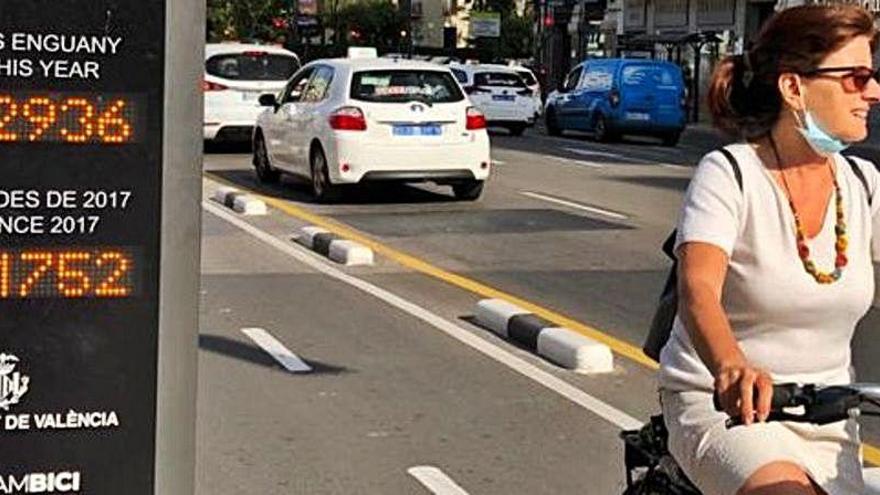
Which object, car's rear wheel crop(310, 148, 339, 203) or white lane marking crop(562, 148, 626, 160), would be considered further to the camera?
white lane marking crop(562, 148, 626, 160)

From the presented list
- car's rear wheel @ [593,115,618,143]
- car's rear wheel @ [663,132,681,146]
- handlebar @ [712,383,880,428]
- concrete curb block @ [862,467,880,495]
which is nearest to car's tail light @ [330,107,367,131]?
concrete curb block @ [862,467,880,495]

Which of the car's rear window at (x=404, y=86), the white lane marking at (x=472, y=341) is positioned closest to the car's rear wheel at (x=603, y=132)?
the car's rear window at (x=404, y=86)

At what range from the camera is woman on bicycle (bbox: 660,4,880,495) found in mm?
3105

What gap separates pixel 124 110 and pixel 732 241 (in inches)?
55.7

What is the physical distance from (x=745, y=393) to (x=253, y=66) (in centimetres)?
2170

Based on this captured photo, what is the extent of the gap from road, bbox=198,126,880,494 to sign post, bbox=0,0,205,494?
2396mm

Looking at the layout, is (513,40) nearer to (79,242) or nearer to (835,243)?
(79,242)

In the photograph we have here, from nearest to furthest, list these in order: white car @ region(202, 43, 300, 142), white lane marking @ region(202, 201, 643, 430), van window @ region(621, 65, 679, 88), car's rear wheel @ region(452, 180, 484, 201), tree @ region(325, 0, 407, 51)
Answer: white lane marking @ region(202, 201, 643, 430) < car's rear wheel @ region(452, 180, 484, 201) < white car @ region(202, 43, 300, 142) < van window @ region(621, 65, 679, 88) < tree @ region(325, 0, 407, 51)

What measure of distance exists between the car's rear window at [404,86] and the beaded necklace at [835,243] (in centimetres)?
1366

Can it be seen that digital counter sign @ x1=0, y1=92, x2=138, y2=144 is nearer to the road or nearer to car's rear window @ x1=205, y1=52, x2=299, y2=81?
the road

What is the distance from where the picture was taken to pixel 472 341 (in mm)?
9023

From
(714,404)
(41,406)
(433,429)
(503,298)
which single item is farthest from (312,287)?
(714,404)

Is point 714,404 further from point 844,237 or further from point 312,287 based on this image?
point 312,287

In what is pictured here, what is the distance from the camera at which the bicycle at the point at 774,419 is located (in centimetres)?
286
